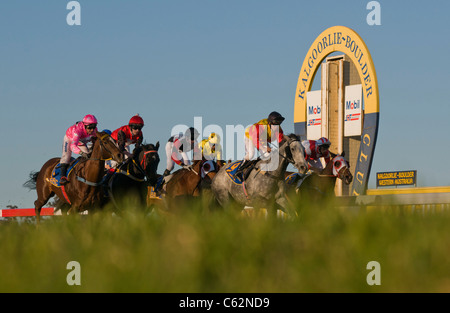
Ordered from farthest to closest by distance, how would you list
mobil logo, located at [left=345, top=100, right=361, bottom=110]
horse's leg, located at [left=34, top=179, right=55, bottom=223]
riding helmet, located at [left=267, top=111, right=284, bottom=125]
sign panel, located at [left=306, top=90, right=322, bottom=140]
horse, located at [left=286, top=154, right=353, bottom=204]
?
1. sign panel, located at [left=306, top=90, right=322, bottom=140]
2. mobil logo, located at [left=345, top=100, right=361, bottom=110]
3. horse's leg, located at [left=34, top=179, right=55, bottom=223]
4. horse, located at [left=286, top=154, right=353, bottom=204]
5. riding helmet, located at [left=267, top=111, right=284, bottom=125]

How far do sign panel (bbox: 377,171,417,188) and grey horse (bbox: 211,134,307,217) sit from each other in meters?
36.9

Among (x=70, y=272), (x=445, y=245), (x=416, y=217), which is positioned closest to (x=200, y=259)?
(x=70, y=272)

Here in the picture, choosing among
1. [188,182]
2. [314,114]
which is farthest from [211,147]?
[314,114]

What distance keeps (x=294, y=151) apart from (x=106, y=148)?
2959 millimetres

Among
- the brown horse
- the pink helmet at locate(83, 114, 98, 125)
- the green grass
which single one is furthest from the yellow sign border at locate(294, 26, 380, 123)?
the green grass

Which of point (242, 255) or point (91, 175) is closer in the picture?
point (242, 255)

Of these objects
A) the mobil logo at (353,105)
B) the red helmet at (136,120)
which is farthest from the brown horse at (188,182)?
the mobil logo at (353,105)

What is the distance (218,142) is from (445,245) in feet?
35.1

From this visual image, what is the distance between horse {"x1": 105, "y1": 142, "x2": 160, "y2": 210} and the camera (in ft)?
Result: 38.8

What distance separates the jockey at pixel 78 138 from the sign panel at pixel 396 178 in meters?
37.6

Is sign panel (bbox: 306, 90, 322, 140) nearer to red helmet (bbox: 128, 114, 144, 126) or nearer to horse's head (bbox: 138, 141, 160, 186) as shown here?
red helmet (bbox: 128, 114, 144, 126)

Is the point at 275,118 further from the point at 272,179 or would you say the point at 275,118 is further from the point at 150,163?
the point at 150,163

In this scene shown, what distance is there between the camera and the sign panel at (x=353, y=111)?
59.2 feet

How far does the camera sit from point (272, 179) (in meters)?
11.5
